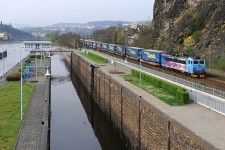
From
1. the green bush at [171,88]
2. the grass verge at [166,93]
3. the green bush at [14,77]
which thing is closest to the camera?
the green bush at [171,88]

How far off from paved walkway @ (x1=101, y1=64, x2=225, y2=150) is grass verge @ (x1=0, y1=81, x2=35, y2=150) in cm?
1240

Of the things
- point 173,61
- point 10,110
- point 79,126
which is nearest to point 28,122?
point 10,110

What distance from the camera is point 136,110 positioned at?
102ft

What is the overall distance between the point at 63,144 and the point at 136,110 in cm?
959

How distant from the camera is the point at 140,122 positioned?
29641 mm

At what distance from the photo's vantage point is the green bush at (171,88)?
96.5 ft

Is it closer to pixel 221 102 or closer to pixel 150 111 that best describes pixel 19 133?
pixel 150 111

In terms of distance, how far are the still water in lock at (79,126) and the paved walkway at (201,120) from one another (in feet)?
31.1

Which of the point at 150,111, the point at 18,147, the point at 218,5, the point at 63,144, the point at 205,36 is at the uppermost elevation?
the point at 218,5

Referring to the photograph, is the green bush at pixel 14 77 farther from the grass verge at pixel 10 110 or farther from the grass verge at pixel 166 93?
the grass verge at pixel 166 93

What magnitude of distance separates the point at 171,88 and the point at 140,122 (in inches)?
229

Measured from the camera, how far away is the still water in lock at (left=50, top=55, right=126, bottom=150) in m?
36.4

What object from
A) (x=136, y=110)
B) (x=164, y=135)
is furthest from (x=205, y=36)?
(x=164, y=135)

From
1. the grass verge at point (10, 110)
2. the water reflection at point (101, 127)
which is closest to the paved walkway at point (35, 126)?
the grass verge at point (10, 110)
